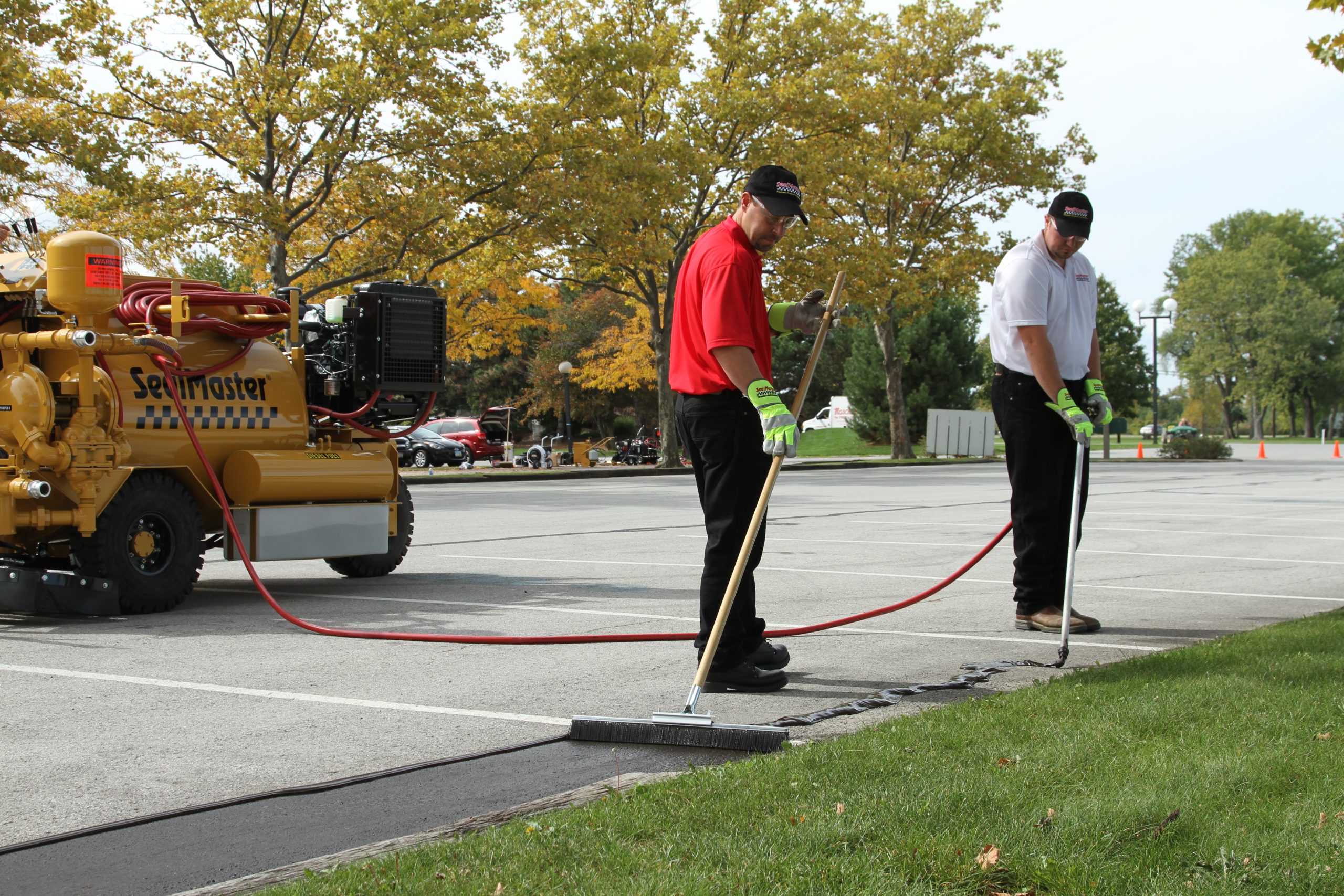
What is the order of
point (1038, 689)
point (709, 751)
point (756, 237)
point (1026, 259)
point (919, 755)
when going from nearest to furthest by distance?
point (919, 755)
point (709, 751)
point (1038, 689)
point (756, 237)
point (1026, 259)

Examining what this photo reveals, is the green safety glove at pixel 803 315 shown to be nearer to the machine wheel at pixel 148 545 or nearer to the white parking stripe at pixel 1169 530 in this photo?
the machine wheel at pixel 148 545

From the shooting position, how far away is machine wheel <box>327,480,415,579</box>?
33.6 feet

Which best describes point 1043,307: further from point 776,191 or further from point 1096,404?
point 776,191

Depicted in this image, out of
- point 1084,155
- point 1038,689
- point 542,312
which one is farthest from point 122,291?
point 542,312

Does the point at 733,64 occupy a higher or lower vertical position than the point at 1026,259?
higher

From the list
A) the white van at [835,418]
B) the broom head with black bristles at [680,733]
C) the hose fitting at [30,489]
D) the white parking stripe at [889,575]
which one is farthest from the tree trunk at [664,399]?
the broom head with black bristles at [680,733]

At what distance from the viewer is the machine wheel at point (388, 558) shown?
403 inches

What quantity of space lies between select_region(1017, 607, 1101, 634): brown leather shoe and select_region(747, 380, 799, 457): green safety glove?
8.34ft

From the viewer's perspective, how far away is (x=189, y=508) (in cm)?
852

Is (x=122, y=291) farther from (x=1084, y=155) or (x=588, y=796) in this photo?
(x=1084, y=155)

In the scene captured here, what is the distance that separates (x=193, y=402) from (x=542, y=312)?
51.1 meters

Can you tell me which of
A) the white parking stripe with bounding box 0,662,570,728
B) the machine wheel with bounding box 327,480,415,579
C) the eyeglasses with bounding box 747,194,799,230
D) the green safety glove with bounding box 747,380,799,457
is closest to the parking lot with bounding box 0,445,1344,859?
the white parking stripe with bounding box 0,662,570,728

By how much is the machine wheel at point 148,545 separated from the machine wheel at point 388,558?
1.73 metres

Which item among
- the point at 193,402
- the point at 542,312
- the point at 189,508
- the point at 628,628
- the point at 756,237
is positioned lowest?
the point at 628,628
